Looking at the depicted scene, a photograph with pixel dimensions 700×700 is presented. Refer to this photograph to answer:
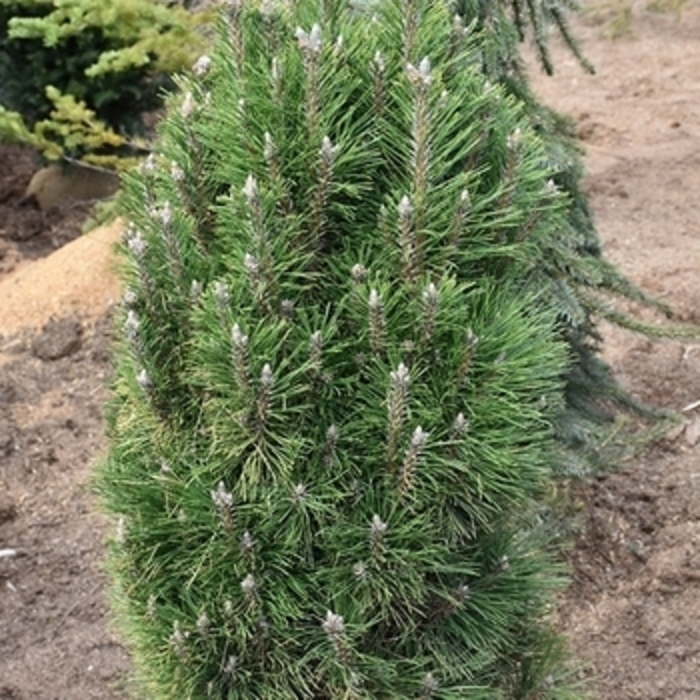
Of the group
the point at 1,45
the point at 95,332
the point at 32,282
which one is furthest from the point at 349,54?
the point at 1,45

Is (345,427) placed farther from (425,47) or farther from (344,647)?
(425,47)

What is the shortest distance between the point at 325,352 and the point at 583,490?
104 inches

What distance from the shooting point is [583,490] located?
471 centimetres

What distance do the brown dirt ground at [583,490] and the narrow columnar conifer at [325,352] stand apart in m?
0.82

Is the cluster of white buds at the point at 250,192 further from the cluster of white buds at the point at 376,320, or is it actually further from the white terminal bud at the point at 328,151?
the cluster of white buds at the point at 376,320

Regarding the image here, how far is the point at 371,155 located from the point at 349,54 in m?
0.19

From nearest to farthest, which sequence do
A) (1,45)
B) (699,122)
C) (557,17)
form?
(557,17) < (1,45) < (699,122)

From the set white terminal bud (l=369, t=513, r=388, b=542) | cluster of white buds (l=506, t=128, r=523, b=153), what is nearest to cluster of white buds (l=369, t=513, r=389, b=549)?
white terminal bud (l=369, t=513, r=388, b=542)

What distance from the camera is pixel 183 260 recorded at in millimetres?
2352

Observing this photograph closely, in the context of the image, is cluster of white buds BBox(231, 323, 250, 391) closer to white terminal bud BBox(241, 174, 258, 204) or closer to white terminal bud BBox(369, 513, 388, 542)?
white terminal bud BBox(241, 174, 258, 204)

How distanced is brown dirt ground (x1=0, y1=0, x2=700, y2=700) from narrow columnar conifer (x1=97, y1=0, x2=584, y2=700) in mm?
815

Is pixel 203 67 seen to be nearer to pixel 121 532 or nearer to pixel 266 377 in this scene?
pixel 266 377

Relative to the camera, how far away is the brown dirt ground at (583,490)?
4016 millimetres

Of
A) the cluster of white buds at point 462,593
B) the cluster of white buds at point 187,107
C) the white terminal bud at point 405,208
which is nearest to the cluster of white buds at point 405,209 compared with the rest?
the white terminal bud at point 405,208
